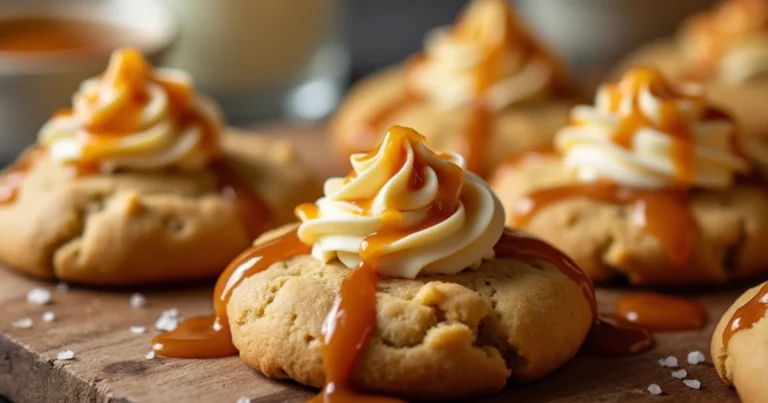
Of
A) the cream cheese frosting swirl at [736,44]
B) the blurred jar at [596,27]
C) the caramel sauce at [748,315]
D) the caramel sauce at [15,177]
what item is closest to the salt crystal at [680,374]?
the caramel sauce at [748,315]

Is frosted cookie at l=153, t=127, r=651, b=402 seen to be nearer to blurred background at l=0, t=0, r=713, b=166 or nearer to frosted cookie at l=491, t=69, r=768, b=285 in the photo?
frosted cookie at l=491, t=69, r=768, b=285

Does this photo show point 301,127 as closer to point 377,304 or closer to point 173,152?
point 173,152

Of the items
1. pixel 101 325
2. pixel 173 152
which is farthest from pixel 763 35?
pixel 101 325

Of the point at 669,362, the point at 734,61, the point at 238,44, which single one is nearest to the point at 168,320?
the point at 669,362

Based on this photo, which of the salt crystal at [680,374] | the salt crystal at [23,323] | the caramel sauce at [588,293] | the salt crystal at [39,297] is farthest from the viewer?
the salt crystal at [39,297]

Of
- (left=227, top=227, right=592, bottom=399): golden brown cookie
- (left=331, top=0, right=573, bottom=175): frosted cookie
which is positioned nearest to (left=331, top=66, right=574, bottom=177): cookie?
(left=331, top=0, right=573, bottom=175): frosted cookie

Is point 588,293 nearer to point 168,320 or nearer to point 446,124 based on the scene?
point 168,320

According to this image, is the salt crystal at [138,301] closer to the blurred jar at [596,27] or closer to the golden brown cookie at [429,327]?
the golden brown cookie at [429,327]
